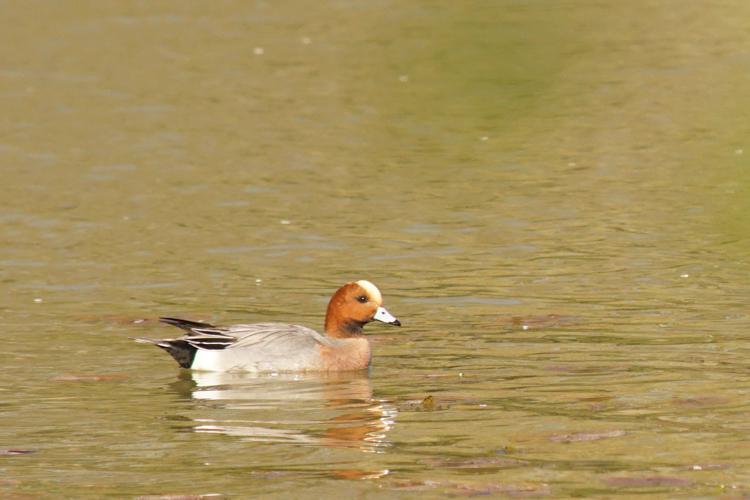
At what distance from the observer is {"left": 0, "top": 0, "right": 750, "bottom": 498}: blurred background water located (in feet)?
18.3

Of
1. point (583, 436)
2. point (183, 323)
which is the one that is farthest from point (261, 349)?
point (583, 436)

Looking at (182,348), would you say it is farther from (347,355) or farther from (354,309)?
(354,309)

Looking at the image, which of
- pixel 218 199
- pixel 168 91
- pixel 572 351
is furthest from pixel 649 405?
pixel 168 91

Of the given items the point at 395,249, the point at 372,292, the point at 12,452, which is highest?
the point at 372,292

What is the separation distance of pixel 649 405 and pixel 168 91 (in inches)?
549

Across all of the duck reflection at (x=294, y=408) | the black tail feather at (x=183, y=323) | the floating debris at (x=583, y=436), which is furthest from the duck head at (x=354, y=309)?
the floating debris at (x=583, y=436)

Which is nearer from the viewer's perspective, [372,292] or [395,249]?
[372,292]

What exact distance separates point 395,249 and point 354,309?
129 inches

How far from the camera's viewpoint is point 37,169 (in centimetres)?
1630

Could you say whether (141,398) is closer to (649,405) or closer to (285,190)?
(649,405)

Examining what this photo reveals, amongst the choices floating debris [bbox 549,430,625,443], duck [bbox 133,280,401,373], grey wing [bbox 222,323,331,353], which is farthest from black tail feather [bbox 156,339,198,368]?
floating debris [bbox 549,430,625,443]

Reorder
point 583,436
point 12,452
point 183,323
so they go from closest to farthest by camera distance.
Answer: point 583,436 < point 12,452 < point 183,323

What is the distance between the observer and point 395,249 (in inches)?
490

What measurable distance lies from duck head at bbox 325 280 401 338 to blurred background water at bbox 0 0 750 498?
0.26 metres
